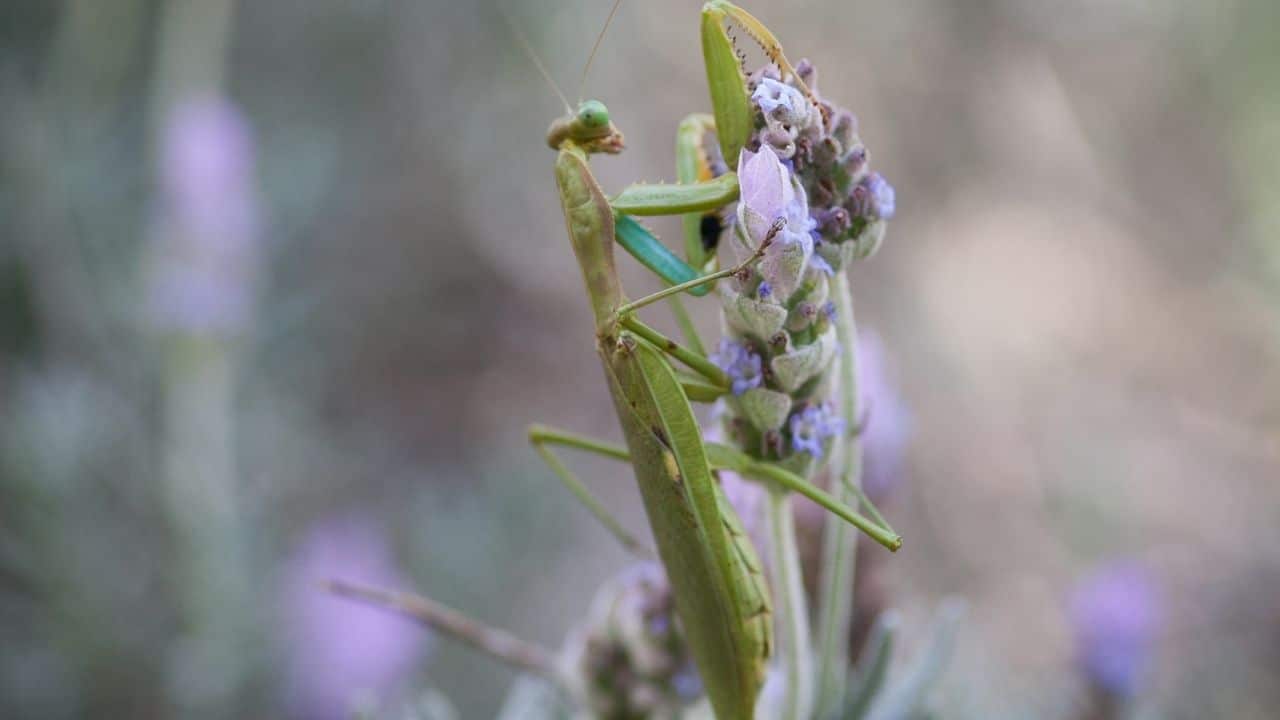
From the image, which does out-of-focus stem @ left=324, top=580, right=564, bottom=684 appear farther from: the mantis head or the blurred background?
the blurred background

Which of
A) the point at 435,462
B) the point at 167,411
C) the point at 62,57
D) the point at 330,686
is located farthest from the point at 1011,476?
the point at 62,57

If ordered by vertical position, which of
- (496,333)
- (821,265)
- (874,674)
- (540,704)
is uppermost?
(496,333)

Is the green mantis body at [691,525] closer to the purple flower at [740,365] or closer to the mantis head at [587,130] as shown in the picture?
the purple flower at [740,365]

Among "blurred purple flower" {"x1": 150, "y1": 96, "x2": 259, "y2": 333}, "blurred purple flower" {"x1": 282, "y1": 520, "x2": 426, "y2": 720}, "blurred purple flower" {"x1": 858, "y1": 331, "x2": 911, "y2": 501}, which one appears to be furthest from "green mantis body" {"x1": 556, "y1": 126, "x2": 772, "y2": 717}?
"blurred purple flower" {"x1": 150, "y1": 96, "x2": 259, "y2": 333}

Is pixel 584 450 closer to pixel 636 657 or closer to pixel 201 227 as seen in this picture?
pixel 636 657

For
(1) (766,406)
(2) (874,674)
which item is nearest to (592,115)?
(1) (766,406)

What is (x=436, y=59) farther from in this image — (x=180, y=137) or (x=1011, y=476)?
(x=1011, y=476)

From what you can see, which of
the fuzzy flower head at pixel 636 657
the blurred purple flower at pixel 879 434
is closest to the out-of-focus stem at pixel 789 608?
the fuzzy flower head at pixel 636 657
